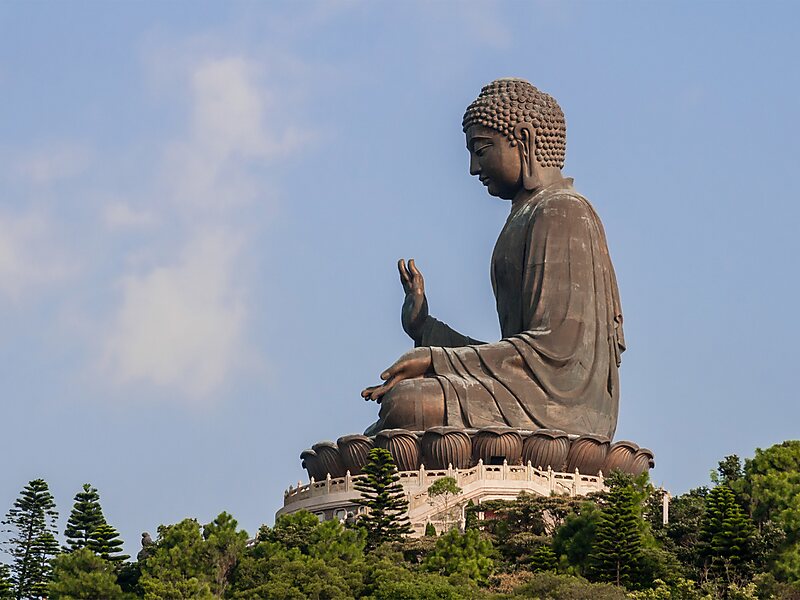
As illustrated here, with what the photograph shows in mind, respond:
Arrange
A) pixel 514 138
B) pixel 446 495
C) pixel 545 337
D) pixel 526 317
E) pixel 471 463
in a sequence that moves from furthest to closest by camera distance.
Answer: pixel 514 138 < pixel 526 317 < pixel 545 337 < pixel 471 463 < pixel 446 495

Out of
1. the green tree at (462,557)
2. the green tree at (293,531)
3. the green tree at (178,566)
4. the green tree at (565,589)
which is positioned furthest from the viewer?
the green tree at (293,531)

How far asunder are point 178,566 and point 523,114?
13297 millimetres

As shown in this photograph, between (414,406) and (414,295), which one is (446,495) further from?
(414,295)

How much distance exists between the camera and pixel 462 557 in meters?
35.9

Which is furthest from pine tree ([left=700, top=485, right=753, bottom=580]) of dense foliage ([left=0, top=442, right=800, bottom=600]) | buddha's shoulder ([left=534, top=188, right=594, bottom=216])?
buddha's shoulder ([left=534, top=188, right=594, bottom=216])

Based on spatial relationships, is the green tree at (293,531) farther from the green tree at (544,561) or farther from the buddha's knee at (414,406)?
the buddha's knee at (414,406)

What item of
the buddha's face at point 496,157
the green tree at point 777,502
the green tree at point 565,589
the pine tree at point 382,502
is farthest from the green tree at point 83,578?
the buddha's face at point 496,157

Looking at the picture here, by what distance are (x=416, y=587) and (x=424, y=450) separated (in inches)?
335

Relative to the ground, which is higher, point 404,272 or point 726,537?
point 404,272

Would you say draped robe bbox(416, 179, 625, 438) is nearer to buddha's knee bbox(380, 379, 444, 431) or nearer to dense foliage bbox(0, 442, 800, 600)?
buddha's knee bbox(380, 379, 444, 431)

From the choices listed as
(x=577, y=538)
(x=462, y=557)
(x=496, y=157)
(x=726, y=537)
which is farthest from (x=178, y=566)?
(x=496, y=157)

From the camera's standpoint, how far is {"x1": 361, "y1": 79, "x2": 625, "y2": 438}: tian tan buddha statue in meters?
43.7

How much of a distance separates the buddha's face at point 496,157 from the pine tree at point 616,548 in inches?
455

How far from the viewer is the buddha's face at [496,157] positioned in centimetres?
4634
